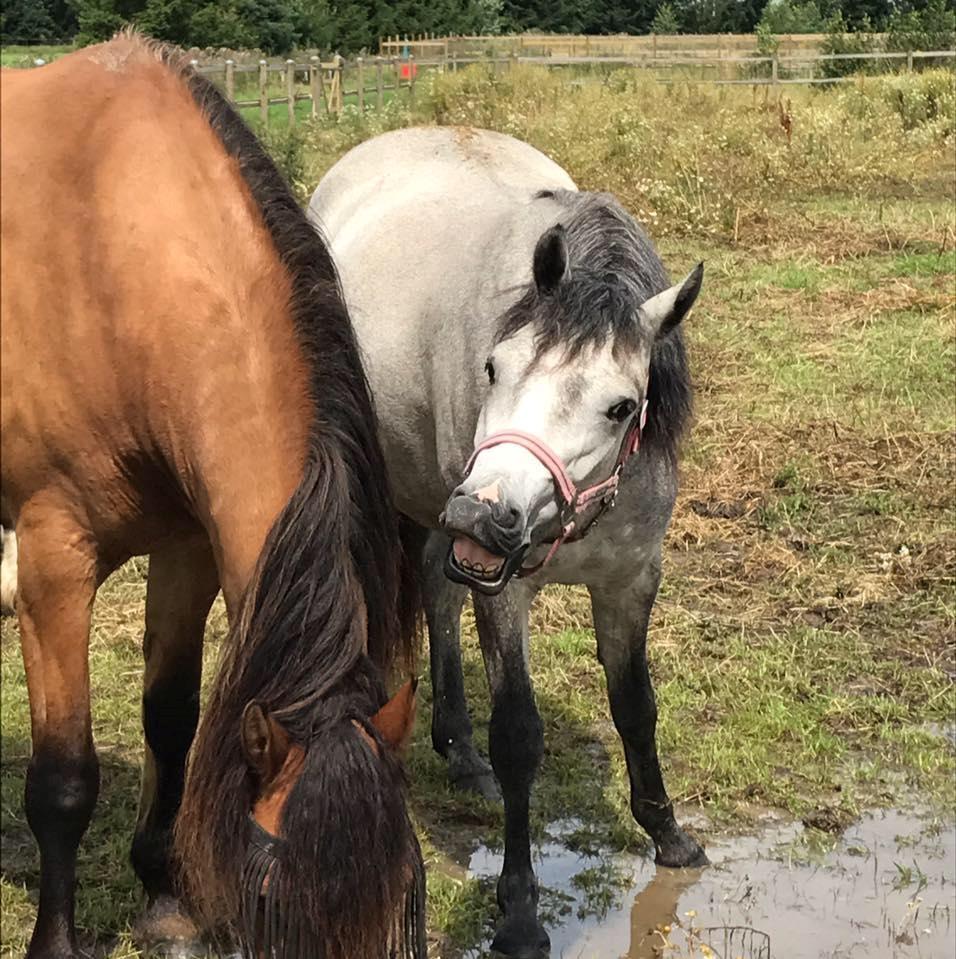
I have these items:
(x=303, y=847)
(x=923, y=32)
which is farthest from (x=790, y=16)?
(x=303, y=847)

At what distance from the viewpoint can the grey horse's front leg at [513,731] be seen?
11.2ft

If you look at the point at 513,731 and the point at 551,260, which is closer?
the point at 551,260

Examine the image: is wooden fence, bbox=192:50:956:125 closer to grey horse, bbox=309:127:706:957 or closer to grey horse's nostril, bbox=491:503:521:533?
grey horse, bbox=309:127:706:957

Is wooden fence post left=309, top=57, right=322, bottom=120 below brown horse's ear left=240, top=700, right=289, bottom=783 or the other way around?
the other way around

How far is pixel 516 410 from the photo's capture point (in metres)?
2.89

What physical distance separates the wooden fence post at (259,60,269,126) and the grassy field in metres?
7.81

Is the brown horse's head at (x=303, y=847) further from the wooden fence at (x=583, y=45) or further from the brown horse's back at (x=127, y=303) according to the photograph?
the wooden fence at (x=583, y=45)

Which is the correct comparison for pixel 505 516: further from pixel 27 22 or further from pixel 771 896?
pixel 27 22

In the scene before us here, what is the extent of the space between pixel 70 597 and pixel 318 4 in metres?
10.9

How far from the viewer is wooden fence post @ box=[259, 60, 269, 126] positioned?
16.7 metres

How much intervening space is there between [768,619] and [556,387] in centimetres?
248

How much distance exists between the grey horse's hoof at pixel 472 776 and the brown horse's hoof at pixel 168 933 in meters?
1.08

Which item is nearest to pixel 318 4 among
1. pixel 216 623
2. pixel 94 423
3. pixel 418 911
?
pixel 216 623

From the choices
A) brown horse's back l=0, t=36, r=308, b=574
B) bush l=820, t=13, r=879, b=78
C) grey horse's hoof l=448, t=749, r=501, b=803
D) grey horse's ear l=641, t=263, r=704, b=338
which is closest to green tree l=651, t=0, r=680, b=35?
bush l=820, t=13, r=879, b=78
